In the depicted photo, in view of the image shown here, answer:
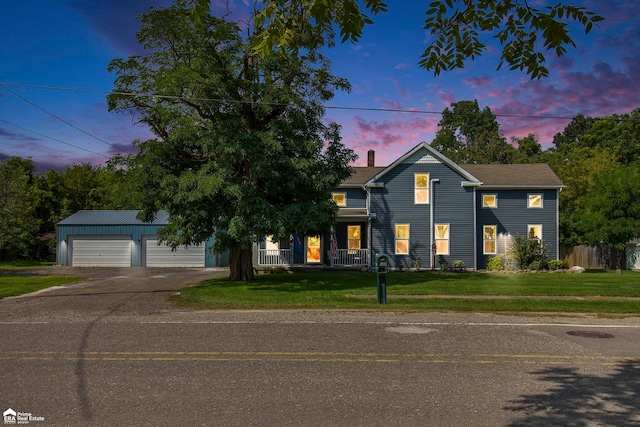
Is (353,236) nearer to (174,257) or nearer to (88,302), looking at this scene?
(174,257)

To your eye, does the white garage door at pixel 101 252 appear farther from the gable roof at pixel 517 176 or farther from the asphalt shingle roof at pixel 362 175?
the gable roof at pixel 517 176

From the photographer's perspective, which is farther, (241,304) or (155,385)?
(241,304)

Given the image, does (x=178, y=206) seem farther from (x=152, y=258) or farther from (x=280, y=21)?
(x=152, y=258)

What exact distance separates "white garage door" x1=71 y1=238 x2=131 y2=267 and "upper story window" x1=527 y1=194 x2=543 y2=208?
26485mm

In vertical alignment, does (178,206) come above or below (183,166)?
below

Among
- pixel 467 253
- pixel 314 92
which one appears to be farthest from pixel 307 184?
pixel 467 253

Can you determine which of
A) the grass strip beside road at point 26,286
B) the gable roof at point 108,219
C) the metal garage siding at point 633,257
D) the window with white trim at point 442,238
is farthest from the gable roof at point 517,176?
the grass strip beside road at point 26,286

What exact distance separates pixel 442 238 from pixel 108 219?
2361 centimetres

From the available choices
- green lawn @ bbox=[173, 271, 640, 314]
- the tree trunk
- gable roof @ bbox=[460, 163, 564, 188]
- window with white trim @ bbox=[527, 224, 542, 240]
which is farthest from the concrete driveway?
window with white trim @ bbox=[527, 224, 542, 240]

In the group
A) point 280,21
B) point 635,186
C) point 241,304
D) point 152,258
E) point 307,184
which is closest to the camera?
point 280,21

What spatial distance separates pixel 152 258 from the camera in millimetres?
35844

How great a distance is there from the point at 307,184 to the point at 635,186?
2079 centimetres

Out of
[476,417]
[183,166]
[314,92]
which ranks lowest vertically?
[476,417]

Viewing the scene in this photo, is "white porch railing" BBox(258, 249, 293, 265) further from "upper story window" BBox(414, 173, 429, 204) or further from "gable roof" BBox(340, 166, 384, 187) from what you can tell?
"upper story window" BBox(414, 173, 429, 204)
